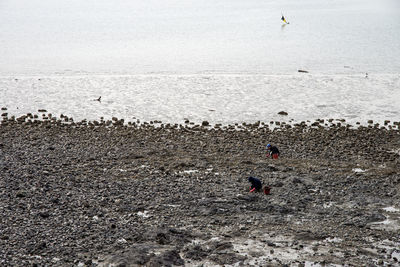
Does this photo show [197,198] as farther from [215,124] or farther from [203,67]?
[203,67]

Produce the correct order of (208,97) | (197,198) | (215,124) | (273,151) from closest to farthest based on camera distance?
(197,198)
(273,151)
(215,124)
(208,97)

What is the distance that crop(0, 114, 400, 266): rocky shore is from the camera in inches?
465

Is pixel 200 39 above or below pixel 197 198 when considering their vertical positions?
above

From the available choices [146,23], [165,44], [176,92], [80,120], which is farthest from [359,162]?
[146,23]

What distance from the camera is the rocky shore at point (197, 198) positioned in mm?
11805

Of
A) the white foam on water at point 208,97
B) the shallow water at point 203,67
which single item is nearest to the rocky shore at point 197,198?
the white foam on water at point 208,97

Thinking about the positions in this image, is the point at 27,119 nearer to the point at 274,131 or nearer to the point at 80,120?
the point at 80,120

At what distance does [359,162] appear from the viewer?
18422 mm

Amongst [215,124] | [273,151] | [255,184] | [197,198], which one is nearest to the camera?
[197,198]

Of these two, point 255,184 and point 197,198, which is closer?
point 197,198

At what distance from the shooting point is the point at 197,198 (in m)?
14.9

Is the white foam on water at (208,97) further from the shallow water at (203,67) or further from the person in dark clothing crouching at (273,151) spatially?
the person in dark clothing crouching at (273,151)

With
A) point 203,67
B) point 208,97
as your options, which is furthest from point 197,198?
point 203,67

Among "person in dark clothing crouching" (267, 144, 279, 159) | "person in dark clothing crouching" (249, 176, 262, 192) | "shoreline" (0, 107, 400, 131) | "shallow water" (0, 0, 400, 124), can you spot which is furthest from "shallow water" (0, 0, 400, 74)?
"person in dark clothing crouching" (249, 176, 262, 192)
